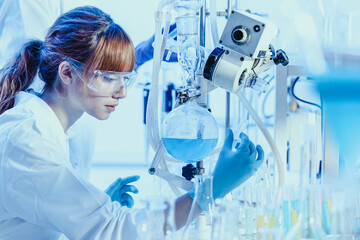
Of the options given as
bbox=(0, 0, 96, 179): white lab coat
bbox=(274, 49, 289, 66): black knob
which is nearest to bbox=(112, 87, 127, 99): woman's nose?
bbox=(274, 49, 289, 66): black knob

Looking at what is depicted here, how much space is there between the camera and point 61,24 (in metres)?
1.54

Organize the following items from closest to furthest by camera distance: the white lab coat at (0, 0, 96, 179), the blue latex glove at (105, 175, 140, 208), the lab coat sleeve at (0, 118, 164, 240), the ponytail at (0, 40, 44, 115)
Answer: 1. the lab coat sleeve at (0, 118, 164, 240)
2. the ponytail at (0, 40, 44, 115)
3. the blue latex glove at (105, 175, 140, 208)
4. the white lab coat at (0, 0, 96, 179)

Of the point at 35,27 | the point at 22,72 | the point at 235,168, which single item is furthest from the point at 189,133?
the point at 35,27

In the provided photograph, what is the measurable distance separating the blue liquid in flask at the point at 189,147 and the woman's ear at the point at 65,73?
41 cm

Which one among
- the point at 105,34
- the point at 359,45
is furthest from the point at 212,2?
the point at 359,45

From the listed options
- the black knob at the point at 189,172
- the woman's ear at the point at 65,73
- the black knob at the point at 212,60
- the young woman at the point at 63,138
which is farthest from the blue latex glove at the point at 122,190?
the black knob at the point at 212,60

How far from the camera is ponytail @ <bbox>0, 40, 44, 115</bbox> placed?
5.24 feet

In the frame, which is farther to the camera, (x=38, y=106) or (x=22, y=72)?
(x=22, y=72)

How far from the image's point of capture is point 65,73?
4.94 feet

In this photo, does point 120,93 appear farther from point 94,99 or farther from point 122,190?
point 122,190

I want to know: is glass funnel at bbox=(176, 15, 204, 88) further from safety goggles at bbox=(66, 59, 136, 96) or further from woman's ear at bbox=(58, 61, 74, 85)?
woman's ear at bbox=(58, 61, 74, 85)

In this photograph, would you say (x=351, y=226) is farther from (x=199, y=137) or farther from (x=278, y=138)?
(x=278, y=138)

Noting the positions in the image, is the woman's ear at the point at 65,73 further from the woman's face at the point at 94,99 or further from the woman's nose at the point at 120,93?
the woman's nose at the point at 120,93

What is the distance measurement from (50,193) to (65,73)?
0.41 m
